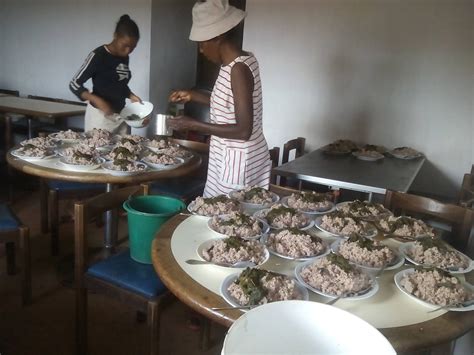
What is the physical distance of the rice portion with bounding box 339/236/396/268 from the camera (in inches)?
50.1

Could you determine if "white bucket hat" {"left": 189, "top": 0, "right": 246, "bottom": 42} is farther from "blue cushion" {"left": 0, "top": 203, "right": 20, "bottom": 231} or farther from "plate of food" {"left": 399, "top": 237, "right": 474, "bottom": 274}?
"blue cushion" {"left": 0, "top": 203, "right": 20, "bottom": 231}

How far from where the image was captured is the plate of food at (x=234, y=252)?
1242 millimetres

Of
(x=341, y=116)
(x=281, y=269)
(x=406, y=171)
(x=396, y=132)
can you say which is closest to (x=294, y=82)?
(x=341, y=116)

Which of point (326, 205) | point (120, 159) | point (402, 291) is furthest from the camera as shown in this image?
point (120, 159)

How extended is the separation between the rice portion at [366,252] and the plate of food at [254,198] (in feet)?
1.53

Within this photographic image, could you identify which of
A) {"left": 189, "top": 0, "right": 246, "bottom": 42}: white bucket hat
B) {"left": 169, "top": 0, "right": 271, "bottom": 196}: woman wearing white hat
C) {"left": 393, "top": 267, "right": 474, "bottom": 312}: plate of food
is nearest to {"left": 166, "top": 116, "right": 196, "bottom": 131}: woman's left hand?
{"left": 169, "top": 0, "right": 271, "bottom": 196}: woman wearing white hat

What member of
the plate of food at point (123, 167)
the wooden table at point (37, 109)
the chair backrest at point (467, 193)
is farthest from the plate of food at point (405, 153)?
the wooden table at point (37, 109)

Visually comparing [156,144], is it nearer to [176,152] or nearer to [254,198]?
[176,152]

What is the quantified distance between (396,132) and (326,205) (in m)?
2.02

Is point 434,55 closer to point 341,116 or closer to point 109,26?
point 341,116

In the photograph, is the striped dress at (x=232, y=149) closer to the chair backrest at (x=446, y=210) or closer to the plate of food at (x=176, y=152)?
the plate of food at (x=176, y=152)

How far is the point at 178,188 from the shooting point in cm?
288

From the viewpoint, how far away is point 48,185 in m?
2.97

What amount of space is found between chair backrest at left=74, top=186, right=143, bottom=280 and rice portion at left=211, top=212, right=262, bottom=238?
1.76 ft
